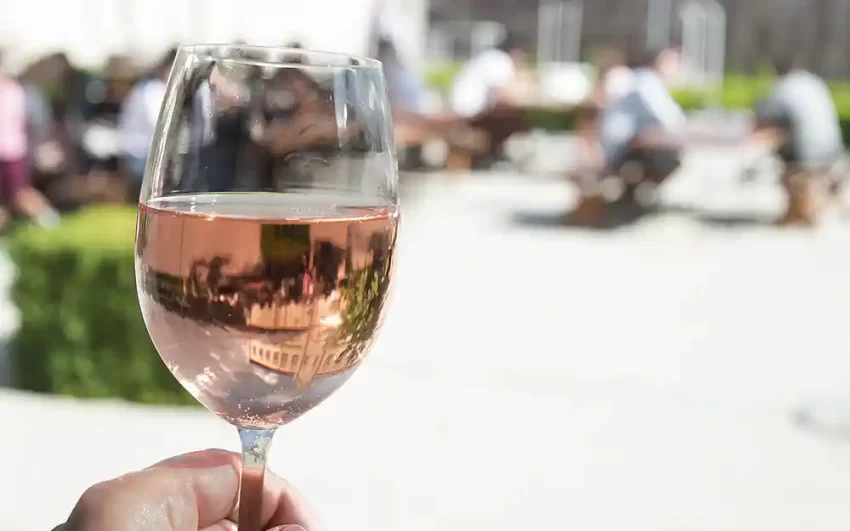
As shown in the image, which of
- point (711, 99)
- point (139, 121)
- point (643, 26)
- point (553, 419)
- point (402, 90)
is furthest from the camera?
point (643, 26)

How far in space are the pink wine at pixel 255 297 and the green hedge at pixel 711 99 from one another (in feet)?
52.4

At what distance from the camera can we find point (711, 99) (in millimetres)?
22094

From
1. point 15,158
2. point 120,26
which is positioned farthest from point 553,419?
point 120,26

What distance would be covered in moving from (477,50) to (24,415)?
34897mm

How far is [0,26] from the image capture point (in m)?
12.2

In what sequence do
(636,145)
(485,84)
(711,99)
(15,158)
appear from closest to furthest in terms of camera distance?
(15,158) < (636,145) < (485,84) < (711,99)

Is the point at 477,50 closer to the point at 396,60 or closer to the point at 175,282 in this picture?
the point at 396,60

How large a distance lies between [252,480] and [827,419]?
4.09 m

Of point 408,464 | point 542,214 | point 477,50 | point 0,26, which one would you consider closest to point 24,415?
point 408,464

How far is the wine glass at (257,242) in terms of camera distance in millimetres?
946

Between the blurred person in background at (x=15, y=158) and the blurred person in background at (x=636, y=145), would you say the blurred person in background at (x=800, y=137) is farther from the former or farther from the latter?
the blurred person in background at (x=15, y=158)

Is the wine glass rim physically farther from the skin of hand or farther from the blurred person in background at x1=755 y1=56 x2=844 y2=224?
the blurred person in background at x1=755 y1=56 x2=844 y2=224

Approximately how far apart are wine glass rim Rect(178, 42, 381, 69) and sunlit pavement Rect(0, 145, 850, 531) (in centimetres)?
247

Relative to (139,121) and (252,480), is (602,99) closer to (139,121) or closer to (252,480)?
(139,121)
